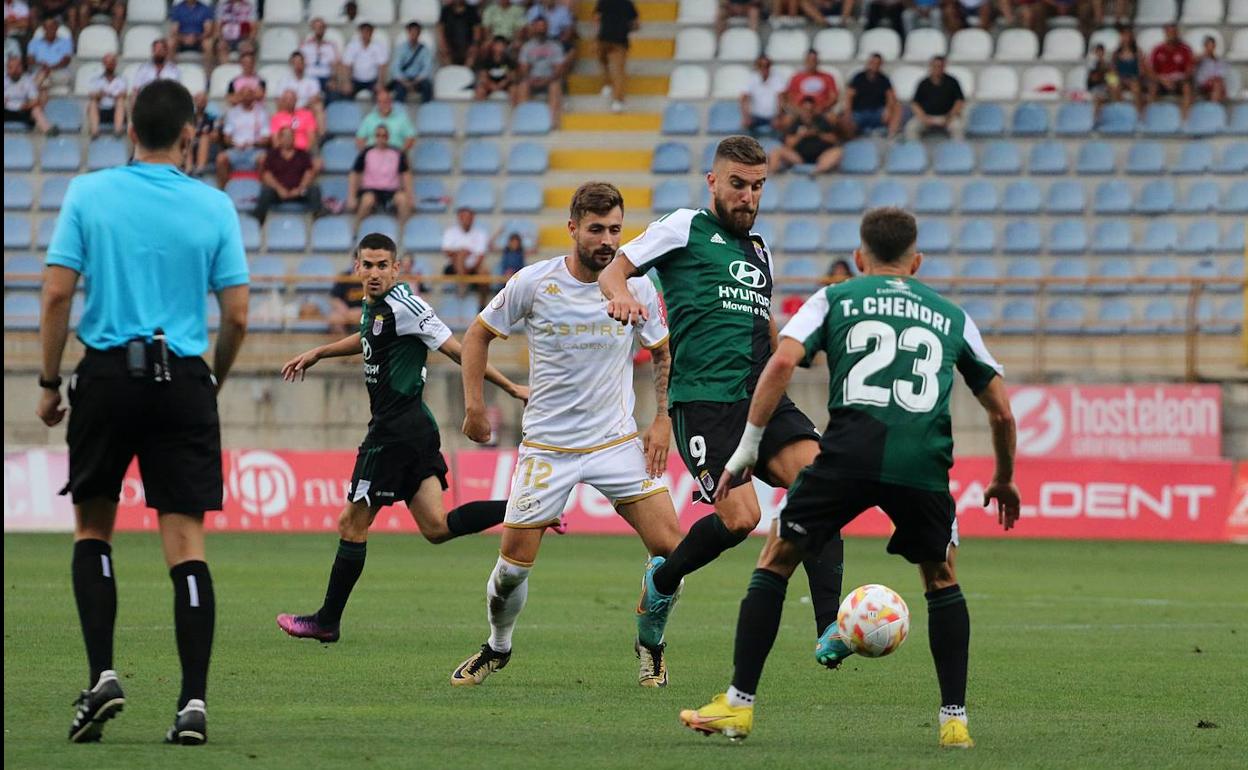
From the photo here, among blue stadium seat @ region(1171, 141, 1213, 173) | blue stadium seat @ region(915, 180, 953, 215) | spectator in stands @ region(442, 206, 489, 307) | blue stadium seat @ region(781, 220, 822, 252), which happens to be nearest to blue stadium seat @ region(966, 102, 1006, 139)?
blue stadium seat @ region(915, 180, 953, 215)

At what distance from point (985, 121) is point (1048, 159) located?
1083 mm

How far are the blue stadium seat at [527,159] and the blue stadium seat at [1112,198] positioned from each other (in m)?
7.58

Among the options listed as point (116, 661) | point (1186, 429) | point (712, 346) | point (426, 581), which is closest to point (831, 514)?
point (712, 346)

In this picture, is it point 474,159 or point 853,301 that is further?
point 474,159

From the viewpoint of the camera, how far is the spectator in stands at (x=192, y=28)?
91.2ft

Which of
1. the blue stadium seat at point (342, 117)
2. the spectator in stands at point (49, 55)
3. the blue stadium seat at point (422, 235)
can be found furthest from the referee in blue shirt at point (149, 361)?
the spectator in stands at point (49, 55)

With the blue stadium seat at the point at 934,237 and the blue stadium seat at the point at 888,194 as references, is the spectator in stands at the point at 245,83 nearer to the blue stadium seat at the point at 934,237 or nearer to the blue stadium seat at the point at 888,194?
the blue stadium seat at the point at 888,194

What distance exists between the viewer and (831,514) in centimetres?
626

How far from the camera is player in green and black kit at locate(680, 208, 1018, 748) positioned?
617cm

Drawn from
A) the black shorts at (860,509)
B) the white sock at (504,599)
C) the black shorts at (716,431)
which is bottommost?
the white sock at (504,599)

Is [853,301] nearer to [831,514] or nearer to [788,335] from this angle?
[788,335]

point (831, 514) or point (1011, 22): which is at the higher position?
point (1011, 22)

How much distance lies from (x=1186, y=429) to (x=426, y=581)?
10.5 m

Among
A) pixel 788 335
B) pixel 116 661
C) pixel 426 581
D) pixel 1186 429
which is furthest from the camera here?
pixel 1186 429
